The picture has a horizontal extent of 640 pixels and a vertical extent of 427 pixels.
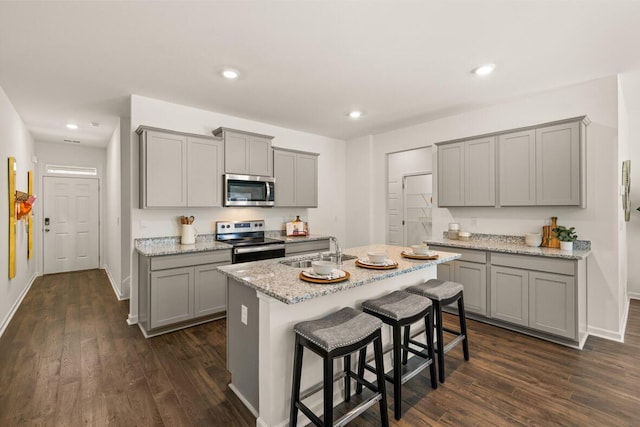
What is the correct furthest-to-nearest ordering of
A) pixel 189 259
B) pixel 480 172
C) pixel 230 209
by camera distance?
Result: pixel 230 209, pixel 480 172, pixel 189 259

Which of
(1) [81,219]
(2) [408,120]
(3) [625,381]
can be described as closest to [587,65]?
(2) [408,120]

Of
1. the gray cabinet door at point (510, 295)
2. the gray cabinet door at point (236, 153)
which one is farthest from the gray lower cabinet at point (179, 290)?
the gray cabinet door at point (510, 295)

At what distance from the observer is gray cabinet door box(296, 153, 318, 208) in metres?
4.89

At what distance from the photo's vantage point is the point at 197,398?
7.22 feet

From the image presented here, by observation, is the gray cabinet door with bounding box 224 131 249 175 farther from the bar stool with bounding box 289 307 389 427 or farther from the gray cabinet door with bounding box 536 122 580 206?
the gray cabinet door with bounding box 536 122 580 206

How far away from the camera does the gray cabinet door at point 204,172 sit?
3723 mm

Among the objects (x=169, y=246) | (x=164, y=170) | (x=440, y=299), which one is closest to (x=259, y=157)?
(x=164, y=170)

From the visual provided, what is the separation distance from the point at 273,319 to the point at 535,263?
2.85 metres

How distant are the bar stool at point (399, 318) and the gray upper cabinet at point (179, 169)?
2.59 m

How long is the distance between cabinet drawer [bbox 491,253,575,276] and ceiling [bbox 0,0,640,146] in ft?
6.11

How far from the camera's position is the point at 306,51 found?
102 inches

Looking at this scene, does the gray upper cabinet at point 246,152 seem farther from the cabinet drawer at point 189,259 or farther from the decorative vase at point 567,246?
the decorative vase at point 567,246

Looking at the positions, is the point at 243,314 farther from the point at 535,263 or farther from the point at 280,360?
the point at 535,263

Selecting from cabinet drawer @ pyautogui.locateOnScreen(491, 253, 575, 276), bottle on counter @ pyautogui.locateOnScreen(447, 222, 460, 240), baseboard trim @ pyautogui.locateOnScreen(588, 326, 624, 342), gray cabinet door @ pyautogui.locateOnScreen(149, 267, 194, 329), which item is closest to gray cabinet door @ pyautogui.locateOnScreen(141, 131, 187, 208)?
gray cabinet door @ pyautogui.locateOnScreen(149, 267, 194, 329)
